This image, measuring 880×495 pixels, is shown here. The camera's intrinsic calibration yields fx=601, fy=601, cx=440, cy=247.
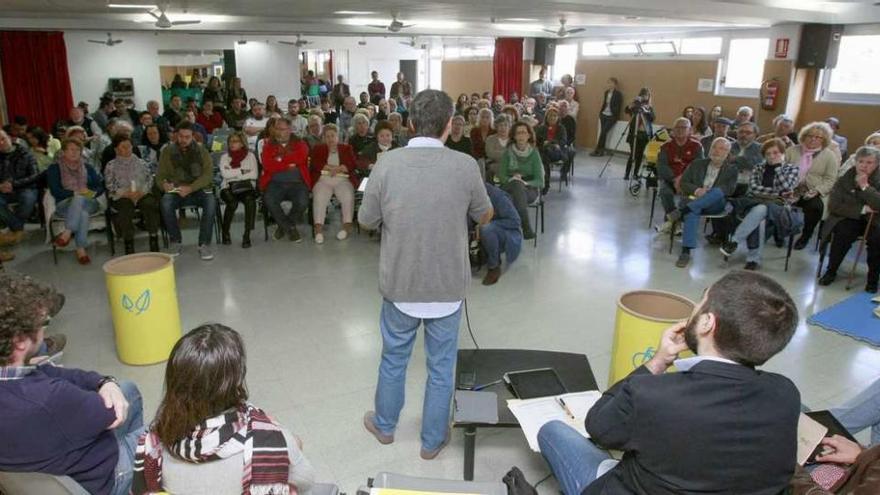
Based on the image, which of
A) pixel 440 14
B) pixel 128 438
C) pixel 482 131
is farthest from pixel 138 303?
pixel 440 14

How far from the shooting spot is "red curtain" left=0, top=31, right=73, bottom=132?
986cm

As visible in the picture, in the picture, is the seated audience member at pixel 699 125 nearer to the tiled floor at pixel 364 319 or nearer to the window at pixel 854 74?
the window at pixel 854 74

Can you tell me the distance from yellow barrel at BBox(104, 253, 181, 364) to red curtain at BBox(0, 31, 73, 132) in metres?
8.72

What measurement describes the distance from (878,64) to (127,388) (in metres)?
9.56

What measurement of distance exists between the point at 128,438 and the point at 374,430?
1057 millimetres

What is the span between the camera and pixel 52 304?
5.69ft

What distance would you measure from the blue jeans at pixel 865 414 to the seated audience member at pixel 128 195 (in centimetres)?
513

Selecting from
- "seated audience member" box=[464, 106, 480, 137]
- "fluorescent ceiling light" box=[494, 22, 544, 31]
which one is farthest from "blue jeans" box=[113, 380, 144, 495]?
"fluorescent ceiling light" box=[494, 22, 544, 31]

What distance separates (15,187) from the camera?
17.9 feet

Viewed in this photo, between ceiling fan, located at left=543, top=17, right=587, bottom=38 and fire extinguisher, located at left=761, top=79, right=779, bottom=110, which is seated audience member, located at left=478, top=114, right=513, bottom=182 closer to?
ceiling fan, located at left=543, top=17, right=587, bottom=38

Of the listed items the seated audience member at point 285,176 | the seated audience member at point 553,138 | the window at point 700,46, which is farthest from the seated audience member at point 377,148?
the window at point 700,46

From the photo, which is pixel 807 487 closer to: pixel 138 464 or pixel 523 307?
pixel 138 464

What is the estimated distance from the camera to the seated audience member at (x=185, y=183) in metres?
5.40

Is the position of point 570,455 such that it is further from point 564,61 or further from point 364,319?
point 564,61
